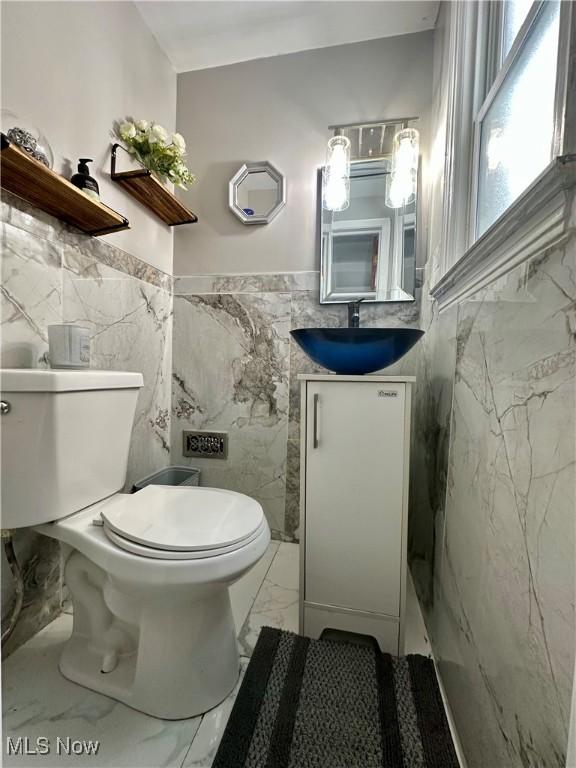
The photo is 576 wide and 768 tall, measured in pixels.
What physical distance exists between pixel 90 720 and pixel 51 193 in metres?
1.35

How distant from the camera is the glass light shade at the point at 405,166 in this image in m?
1.40

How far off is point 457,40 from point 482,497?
1.39m

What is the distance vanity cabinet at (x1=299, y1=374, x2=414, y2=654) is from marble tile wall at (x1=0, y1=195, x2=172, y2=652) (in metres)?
0.81

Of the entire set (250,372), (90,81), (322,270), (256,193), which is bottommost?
(250,372)

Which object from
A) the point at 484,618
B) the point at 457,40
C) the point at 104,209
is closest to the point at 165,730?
the point at 484,618

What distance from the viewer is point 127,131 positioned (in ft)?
4.15

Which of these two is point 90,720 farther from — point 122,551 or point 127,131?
point 127,131

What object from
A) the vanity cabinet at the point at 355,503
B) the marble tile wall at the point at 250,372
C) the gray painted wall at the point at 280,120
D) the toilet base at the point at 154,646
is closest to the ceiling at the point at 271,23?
the gray painted wall at the point at 280,120

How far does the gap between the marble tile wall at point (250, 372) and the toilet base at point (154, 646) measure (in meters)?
0.75

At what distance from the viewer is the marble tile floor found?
71 cm

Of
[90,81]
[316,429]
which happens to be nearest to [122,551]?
[316,429]

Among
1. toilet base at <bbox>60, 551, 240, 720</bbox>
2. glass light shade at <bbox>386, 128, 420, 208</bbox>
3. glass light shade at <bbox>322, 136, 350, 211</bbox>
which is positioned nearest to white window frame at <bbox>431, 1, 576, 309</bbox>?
glass light shade at <bbox>386, 128, 420, 208</bbox>

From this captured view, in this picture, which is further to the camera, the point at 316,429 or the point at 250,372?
the point at 250,372

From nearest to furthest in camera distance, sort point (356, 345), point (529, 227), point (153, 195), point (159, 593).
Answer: point (529, 227) < point (159, 593) < point (356, 345) < point (153, 195)
